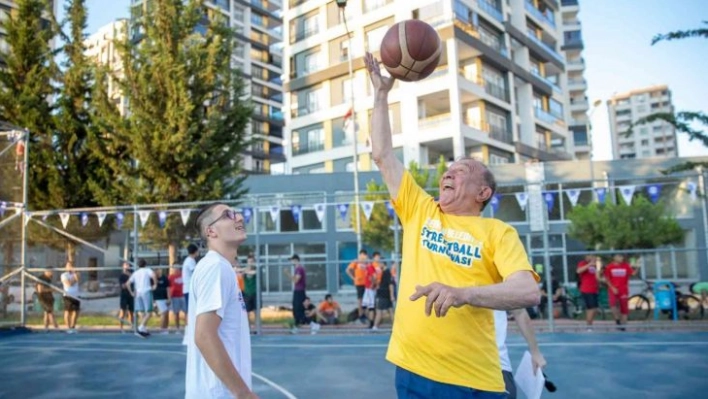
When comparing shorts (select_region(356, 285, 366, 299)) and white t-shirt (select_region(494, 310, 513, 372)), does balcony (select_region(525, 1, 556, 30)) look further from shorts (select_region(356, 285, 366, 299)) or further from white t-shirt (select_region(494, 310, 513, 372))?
white t-shirt (select_region(494, 310, 513, 372))

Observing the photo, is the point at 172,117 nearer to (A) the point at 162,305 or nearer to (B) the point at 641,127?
(A) the point at 162,305

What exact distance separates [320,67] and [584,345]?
109 ft

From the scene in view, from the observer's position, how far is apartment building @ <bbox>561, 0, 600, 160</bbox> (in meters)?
58.5

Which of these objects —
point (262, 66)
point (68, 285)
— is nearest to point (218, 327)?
point (68, 285)

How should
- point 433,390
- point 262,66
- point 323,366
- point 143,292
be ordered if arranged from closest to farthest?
point 433,390 < point 323,366 < point 143,292 < point 262,66

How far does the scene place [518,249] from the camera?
8.52ft

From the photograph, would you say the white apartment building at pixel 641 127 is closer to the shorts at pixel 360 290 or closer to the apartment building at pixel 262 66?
the apartment building at pixel 262 66

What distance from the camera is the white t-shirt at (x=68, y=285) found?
14359 millimetres

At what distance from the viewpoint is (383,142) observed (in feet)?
11.0

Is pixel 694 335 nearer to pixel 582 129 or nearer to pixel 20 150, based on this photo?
pixel 20 150

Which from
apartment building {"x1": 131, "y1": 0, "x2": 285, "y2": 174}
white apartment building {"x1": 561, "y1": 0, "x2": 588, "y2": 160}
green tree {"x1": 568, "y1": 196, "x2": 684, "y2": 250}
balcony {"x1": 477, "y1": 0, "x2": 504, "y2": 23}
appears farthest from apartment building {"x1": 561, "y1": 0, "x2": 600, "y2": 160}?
green tree {"x1": 568, "y1": 196, "x2": 684, "y2": 250}

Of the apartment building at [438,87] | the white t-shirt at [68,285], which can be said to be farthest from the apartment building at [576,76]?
the white t-shirt at [68,285]

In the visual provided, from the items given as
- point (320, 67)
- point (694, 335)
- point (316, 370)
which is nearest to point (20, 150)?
point (316, 370)

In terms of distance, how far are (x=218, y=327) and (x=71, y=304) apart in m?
13.8
